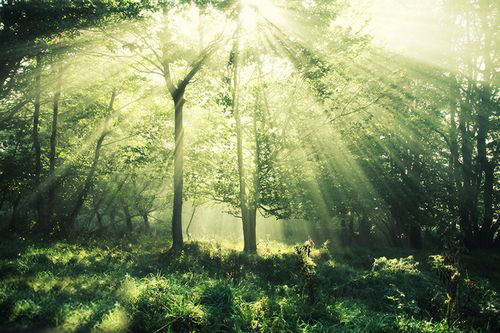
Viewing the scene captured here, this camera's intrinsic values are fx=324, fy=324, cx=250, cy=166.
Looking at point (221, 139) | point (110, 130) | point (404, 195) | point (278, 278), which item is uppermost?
point (110, 130)

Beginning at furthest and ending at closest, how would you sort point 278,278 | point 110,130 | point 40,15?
point 110,130
point 278,278
point 40,15

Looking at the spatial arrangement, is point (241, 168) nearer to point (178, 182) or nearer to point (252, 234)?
point (178, 182)

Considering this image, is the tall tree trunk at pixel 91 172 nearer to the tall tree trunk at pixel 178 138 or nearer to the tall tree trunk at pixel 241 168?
the tall tree trunk at pixel 178 138

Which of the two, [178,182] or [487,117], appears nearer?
[178,182]

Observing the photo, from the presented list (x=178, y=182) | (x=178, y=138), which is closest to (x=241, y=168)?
(x=178, y=182)

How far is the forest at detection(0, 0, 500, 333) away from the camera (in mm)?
7332

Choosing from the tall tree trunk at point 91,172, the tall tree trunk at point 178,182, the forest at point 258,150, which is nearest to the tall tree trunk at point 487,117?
the forest at point 258,150

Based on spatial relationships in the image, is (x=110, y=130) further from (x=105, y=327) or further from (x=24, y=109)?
(x=105, y=327)

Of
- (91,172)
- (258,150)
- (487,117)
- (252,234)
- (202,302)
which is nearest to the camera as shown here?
(202,302)

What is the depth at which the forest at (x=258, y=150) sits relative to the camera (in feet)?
24.1

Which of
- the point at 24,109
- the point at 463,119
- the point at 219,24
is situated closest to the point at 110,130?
the point at 24,109

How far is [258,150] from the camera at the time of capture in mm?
16812

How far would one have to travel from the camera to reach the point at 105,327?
5.84 m

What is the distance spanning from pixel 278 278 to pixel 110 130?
14.3m
